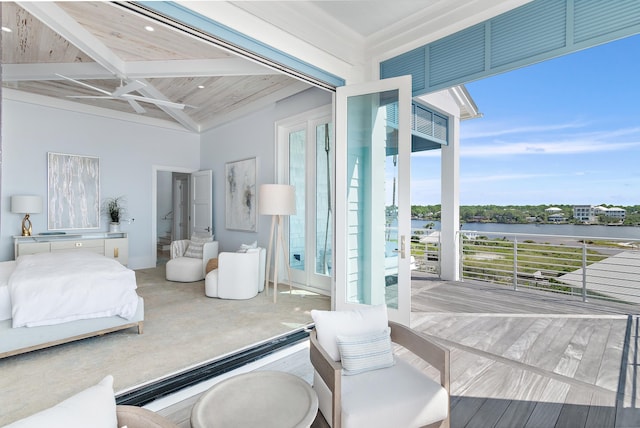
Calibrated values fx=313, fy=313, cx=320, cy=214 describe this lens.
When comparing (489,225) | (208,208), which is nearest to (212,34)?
(208,208)

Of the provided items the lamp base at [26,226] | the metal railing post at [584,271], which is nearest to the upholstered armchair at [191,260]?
the lamp base at [26,226]

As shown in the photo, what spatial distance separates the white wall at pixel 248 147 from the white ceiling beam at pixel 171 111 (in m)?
0.33

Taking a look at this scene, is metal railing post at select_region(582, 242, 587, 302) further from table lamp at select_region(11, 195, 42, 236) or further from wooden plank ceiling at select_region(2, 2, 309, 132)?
table lamp at select_region(11, 195, 42, 236)

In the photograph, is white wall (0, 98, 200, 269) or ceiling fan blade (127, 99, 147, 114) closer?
ceiling fan blade (127, 99, 147, 114)

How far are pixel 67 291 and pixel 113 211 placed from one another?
3.59 metres

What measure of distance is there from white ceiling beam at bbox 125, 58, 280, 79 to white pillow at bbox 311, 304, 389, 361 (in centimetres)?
301

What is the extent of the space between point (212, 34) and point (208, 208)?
15.1ft

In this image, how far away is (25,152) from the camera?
496cm

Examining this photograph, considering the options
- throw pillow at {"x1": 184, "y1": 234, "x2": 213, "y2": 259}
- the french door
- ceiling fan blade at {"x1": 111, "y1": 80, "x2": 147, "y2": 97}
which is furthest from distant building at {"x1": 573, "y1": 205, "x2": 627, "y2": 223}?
ceiling fan blade at {"x1": 111, "y1": 80, "x2": 147, "y2": 97}

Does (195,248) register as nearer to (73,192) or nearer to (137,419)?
(73,192)

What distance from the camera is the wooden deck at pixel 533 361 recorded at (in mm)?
1897

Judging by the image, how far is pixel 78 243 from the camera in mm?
5043

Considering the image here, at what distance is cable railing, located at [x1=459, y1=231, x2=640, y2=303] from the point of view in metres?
4.23

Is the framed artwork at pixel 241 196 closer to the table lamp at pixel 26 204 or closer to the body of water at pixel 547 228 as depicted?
the table lamp at pixel 26 204
